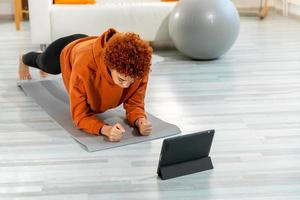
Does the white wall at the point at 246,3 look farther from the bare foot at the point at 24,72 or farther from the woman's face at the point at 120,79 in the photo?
the woman's face at the point at 120,79

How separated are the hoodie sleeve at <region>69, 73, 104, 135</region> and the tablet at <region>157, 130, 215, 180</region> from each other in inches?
17.0

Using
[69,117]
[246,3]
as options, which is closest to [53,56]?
[69,117]

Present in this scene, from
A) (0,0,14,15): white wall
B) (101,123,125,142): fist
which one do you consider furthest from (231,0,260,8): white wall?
(101,123,125,142): fist

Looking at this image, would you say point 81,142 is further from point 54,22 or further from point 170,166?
point 54,22

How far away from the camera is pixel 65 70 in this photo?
227 cm

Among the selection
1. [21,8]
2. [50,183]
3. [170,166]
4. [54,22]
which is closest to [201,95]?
[170,166]

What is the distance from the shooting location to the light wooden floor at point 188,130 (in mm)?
1702

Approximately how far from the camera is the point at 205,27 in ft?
11.1

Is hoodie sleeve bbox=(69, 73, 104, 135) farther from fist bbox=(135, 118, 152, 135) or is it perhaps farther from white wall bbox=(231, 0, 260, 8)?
white wall bbox=(231, 0, 260, 8)

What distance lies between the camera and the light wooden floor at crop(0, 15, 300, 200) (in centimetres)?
170

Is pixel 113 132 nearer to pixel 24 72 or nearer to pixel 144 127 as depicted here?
pixel 144 127

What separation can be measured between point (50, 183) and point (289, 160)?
999mm

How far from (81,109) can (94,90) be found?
0.35ft

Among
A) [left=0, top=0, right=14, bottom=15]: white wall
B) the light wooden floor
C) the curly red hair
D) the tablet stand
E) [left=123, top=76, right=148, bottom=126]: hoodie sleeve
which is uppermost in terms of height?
the curly red hair
